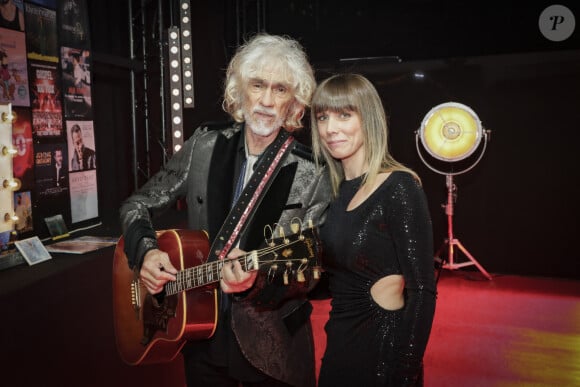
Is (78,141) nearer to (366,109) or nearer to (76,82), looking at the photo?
(76,82)

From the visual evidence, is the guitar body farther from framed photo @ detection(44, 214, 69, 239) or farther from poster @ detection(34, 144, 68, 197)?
poster @ detection(34, 144, 68, 197)

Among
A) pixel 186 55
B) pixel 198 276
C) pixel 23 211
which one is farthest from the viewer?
pixel 186 55

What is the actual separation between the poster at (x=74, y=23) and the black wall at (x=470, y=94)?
0.90 metres

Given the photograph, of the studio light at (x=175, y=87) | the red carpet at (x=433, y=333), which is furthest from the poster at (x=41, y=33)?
the red carpet at (x=433, y=333)

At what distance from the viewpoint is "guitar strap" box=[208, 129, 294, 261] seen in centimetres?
210

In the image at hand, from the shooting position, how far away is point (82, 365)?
2602mm

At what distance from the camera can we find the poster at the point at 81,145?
471 centimetres

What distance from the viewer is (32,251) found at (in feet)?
9.11

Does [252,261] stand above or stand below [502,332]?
above

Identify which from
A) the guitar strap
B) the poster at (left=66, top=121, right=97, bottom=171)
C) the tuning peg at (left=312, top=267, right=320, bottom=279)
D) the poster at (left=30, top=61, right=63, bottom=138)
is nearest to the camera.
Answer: the tuning peg at (left=312, top=267, right=320, bottom=279)

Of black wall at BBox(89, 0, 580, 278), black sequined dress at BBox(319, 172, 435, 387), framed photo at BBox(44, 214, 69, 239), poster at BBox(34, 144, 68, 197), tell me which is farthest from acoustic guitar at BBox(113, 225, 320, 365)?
black wall at BBox(89, 0, 580, 278)

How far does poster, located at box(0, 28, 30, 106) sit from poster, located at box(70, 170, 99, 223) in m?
1.00

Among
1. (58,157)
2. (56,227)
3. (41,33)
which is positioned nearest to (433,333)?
(56,227)

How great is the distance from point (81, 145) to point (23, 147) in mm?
1054
